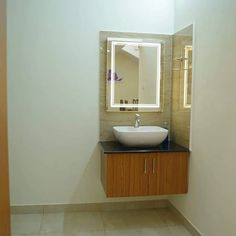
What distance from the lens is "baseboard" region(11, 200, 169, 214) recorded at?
3096 millimetres

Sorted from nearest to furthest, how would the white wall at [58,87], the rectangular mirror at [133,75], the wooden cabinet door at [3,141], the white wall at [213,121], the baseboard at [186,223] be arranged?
the wooden cabinet door at [3,141] → the white wall at [213,121] → the baseboard at [186,223] → the white wall at [58,87] → the rectangular mirror at [133,75]

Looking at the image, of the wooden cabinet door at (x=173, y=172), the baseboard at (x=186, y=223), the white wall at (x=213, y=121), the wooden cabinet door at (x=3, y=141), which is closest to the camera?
the wooden cabinet door at (x=3, y=141)

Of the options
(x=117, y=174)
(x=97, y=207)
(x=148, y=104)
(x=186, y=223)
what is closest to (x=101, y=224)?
(x=97, y=207)

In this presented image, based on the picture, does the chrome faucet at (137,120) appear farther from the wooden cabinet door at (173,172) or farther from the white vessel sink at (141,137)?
the wooden cabinet door at (173,172)

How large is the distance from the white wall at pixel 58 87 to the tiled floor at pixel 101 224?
0.21 meters

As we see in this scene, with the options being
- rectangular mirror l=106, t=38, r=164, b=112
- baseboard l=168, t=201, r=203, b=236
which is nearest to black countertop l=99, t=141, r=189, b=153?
rectangular mirror l=106, t=38, r=164, b=112

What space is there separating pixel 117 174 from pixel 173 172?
56cm

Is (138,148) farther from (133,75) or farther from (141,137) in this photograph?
(133,75)

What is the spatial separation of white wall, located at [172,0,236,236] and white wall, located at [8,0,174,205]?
2.97 ft

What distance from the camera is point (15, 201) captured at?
3086 mm

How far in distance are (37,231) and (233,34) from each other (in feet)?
8.07

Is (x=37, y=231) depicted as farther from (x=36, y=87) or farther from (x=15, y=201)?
(x=36, y=87)

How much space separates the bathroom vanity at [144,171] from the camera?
2650mm

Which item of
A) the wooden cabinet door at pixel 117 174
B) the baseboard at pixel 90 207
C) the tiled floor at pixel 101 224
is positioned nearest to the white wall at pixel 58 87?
the baseboard at pixel 90 207
